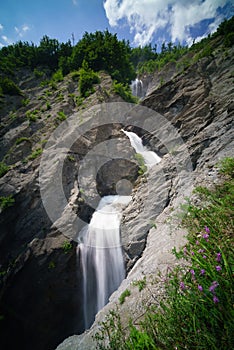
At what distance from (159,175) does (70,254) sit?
6337 mm

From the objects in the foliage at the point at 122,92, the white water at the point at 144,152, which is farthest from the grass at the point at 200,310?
the foliage at the point at 122,92

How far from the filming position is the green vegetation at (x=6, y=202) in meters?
9.04

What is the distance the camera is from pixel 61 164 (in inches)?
419

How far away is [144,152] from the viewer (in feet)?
47.6

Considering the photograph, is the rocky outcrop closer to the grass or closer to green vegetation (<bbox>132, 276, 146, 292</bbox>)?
green vegetation (<bbox>132, 276, 146, 292</bbox>)

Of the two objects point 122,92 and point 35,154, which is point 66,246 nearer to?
point 35,154

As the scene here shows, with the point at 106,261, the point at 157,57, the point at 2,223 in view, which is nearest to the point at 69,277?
the point at 106,261

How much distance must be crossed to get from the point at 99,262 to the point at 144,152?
9938 millimetres

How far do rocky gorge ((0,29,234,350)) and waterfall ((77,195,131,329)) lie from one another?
0.50 m

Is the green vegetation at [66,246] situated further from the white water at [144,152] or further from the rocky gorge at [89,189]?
the white water at [144,152]

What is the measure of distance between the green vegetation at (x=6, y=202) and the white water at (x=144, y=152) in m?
9.26

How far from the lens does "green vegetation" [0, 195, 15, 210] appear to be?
9.04 m

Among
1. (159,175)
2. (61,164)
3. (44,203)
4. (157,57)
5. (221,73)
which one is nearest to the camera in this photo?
(159,175)

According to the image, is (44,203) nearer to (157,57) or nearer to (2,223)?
(2,223)
